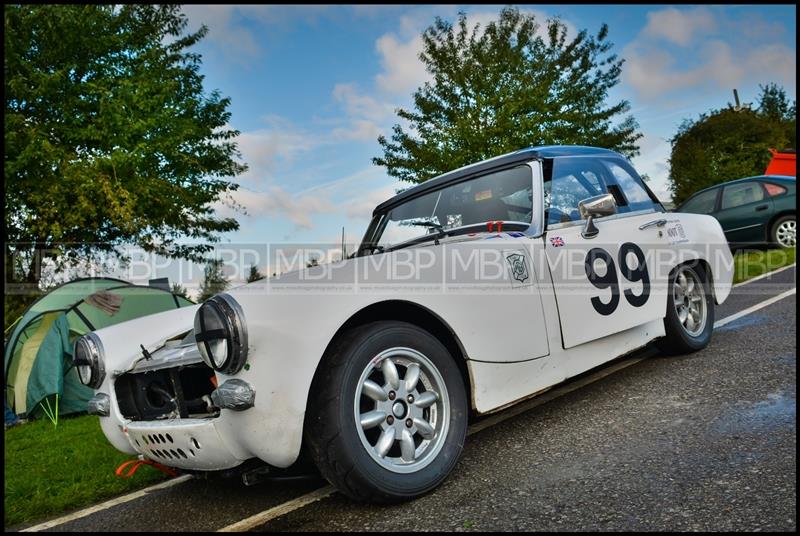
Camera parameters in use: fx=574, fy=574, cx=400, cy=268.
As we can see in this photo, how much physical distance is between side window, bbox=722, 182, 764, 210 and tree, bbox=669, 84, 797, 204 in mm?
17213

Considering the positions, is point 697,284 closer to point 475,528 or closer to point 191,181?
point 475,528

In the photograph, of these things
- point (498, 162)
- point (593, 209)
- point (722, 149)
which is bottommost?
point (593, 209)

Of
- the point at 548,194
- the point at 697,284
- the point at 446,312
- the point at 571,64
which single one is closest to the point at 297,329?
the point at 446,312

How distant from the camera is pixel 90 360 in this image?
296cm

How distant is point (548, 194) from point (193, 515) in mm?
2680

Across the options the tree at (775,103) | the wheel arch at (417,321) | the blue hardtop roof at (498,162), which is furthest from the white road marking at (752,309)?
the tree at (775,103)

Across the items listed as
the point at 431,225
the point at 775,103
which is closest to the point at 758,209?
the point at 431,225

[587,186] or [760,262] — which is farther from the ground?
[587,186]

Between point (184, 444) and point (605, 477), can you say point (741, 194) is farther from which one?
point (184, 444)

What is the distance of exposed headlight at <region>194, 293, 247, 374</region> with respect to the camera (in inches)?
86.5

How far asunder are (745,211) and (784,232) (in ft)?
2.38

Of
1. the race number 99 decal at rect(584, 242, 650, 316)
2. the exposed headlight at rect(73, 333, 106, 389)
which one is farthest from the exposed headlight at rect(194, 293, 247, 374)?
the race number 99 decal at rect(584, 242, 650, 316)

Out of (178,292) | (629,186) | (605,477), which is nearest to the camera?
(605,477)

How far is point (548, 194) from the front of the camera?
3641mm
